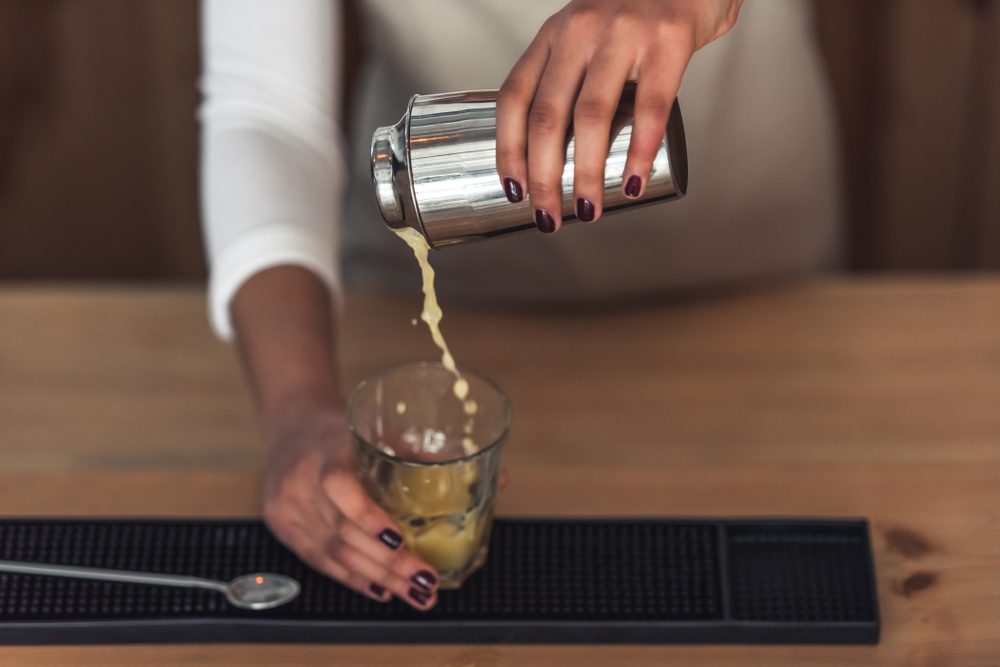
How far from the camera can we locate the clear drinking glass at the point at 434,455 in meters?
0.88

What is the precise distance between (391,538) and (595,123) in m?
0.36

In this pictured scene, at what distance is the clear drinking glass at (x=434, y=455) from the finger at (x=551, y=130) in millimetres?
202

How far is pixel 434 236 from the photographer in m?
0.77

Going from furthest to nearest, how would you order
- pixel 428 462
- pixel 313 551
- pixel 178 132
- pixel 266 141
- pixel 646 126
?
pixel 178 132 → pixel 266 141 → pixel 313 551 → pixel 428 462 → pixel 646 126

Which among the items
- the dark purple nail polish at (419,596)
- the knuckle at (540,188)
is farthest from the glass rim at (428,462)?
the knuckle at (540,188)

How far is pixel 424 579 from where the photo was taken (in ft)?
2.95

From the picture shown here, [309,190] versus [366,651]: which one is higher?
[309,190]

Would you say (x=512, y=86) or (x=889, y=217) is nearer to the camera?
(x=512, y=86)

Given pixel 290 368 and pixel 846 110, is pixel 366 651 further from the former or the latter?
pixel 846 110

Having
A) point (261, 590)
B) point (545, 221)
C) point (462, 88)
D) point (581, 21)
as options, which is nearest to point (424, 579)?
point (261, 590)

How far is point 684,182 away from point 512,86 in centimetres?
12

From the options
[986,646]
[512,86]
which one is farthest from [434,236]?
[986,646]

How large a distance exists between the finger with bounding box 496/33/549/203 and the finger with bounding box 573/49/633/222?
31 millimetres

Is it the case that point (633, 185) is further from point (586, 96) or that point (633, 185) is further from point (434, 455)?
point (434, 455)
